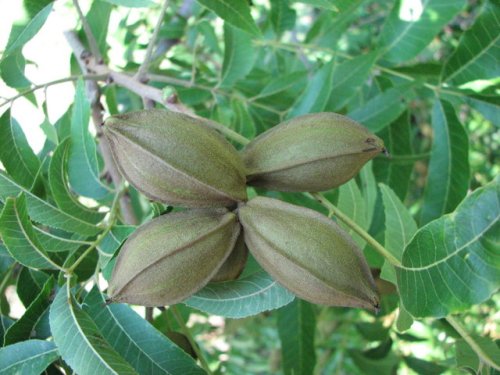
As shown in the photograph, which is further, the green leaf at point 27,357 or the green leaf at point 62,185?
the green leaf at point 62,185

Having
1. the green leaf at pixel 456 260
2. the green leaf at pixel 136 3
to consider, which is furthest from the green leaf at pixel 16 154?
the green leaf at pixel 456 260

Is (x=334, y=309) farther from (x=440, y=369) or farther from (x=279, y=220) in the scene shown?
(x=279, y=220)

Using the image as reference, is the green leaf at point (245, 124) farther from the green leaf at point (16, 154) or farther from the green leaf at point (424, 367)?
the green leaf at point (424, 367)

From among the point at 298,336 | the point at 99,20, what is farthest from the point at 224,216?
the point at 99,20

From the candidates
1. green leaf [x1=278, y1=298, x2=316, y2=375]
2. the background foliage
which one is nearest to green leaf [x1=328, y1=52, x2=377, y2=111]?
the background foliage

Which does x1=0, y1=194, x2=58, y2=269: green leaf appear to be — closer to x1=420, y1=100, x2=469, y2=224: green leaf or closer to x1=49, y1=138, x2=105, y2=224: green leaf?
x1=49, y1=138, x2=105, y2=224: green leaf

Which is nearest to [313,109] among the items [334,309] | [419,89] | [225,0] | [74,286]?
[225,0]
